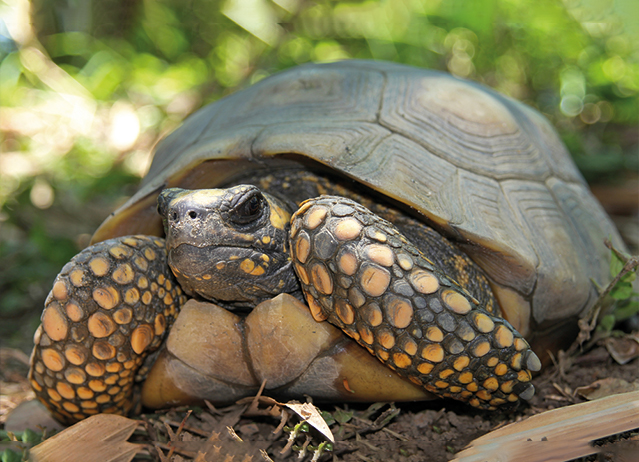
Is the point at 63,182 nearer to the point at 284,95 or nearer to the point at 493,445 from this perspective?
the point at 284,95

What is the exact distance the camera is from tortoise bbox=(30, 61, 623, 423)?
5.82 feet

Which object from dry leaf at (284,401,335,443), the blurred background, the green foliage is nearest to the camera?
dry leaf at (284,401,335,443)

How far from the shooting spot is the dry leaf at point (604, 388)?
80.4 inches

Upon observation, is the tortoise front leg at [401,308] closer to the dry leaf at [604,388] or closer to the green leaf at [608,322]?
the dry leaf at [604,388]

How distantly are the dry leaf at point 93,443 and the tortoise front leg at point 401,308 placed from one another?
38.3 inches

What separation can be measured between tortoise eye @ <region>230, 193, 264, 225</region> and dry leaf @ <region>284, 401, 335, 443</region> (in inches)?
28.5

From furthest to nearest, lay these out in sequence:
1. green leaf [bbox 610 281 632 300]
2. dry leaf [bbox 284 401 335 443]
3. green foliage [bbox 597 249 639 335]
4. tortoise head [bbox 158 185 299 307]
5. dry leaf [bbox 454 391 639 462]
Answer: green leaf [bbox 610 281 632 300] → green foliage [bbox 597 249 639 335] → tortoise head [bbox 158 185 299 307] → dry leaf [bbox 284 401 335 443] → dry leaf [bbox 454 391 639 462]

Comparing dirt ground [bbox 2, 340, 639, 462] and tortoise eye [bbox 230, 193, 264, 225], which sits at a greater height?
tortoise eye [bbox 230, 193, 264, 225]

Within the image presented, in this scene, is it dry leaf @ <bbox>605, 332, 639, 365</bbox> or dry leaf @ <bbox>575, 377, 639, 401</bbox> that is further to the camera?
dry leaf @ <bbox>605, 332, 639, 365</bbox>

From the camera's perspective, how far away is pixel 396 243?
1793 mm

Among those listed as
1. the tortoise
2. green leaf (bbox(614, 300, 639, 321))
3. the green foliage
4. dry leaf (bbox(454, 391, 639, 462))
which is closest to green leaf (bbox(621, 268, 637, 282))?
the green foliage

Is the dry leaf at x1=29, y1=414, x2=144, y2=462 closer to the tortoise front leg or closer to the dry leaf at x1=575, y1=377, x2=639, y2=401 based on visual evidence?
the tortoise front leg

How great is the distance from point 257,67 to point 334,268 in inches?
234

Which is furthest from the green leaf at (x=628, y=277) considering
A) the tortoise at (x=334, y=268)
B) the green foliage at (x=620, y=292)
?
the tortoise at (x=334, y=268)
